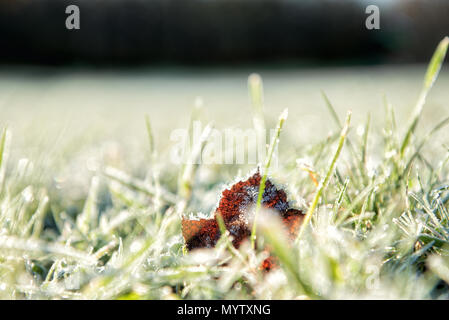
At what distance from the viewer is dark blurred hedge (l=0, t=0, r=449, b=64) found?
13.2m

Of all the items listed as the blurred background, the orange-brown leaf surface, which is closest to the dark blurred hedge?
the blurred background

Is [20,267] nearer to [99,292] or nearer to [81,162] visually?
[99,292]

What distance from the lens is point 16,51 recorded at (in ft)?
42.8

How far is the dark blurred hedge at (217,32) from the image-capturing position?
13211 mm

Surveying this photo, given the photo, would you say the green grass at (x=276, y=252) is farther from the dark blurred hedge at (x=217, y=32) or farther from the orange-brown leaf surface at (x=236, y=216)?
the dark blurred hedge at (x=217, y=32)

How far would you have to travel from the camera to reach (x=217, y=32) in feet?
46.5

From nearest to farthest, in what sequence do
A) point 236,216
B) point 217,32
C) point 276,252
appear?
1. point 276,252
2. point 236,216
3. point 217,32

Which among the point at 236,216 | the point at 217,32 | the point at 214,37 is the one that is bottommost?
the point at 236,216

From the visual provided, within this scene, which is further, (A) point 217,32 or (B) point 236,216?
(A) point 217,32

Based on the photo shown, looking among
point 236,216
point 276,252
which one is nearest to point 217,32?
point 236,216

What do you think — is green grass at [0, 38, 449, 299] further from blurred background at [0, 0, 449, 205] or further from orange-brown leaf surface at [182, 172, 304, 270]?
blurred background at [0, 0, 449, 205]

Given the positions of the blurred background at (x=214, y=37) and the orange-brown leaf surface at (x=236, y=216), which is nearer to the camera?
the orange-brown leaf surface at (x=236, y=216)

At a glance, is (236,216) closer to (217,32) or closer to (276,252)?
(276,252)

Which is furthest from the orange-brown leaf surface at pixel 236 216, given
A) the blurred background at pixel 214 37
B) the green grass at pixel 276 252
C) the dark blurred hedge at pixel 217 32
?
the dark blurred hedge at pixel 217 32
